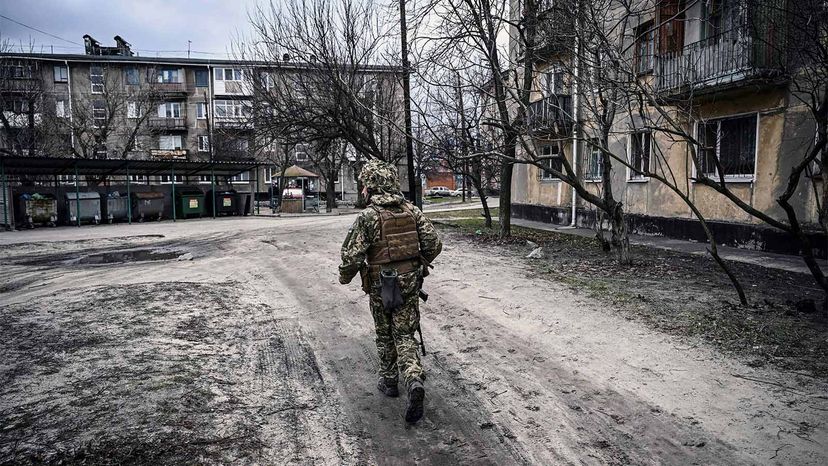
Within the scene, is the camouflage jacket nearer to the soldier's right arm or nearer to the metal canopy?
the soldier's right arm

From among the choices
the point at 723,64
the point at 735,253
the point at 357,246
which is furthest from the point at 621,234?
the point at 357,246

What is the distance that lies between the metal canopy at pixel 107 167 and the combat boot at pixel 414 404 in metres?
Result: 20.1

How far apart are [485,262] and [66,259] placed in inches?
353

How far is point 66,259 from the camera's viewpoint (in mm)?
11586

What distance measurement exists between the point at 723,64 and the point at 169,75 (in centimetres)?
4578

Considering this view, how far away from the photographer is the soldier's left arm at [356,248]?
13.6 feet

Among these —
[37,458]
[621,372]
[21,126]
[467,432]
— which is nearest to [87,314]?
[37,458]

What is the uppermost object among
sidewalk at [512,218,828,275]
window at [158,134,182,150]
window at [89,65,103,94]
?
window at [89,65,103,94]

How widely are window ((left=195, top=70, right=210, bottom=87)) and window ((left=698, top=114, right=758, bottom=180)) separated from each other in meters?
43.5

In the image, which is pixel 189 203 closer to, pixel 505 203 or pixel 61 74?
pixel 505 203

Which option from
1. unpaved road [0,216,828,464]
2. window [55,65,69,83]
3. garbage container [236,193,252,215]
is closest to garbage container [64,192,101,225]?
garbage container [236,193,252,215]

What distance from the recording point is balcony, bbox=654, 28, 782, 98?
10.6m

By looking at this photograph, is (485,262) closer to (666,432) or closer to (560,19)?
(560,19)

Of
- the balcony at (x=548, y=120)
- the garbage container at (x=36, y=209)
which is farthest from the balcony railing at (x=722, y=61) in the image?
the garbage container at (x=36, y=209)
